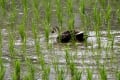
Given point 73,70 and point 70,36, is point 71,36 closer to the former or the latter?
point 70,36

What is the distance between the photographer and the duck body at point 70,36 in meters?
5.27

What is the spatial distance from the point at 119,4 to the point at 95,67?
276 centimetres

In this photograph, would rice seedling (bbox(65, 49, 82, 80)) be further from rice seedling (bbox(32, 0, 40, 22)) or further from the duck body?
rice seedling (bbox(32, 0, 40, 22))

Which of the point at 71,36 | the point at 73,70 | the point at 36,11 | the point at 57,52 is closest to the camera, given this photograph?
the point at 73,70

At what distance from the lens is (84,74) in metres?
4.34

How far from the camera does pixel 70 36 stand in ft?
17.5

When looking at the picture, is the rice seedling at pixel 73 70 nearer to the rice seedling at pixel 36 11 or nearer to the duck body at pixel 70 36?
the duck body at pixel 70 36

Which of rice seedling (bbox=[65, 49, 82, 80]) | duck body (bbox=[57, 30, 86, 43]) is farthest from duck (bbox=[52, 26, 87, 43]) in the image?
rice seedling (bbox=[65, 49, 82, 80])

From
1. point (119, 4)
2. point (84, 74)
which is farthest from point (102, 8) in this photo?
point (84, 74)

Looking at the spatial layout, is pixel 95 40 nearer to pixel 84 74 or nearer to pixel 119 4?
pixel 84 74

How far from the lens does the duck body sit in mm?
5266

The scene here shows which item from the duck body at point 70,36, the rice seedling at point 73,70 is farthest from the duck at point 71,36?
the rice seedling at point 73,70

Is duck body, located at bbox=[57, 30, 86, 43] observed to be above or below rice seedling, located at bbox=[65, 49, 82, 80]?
above

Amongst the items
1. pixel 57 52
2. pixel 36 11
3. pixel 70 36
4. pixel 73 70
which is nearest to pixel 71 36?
pixel 70 36
